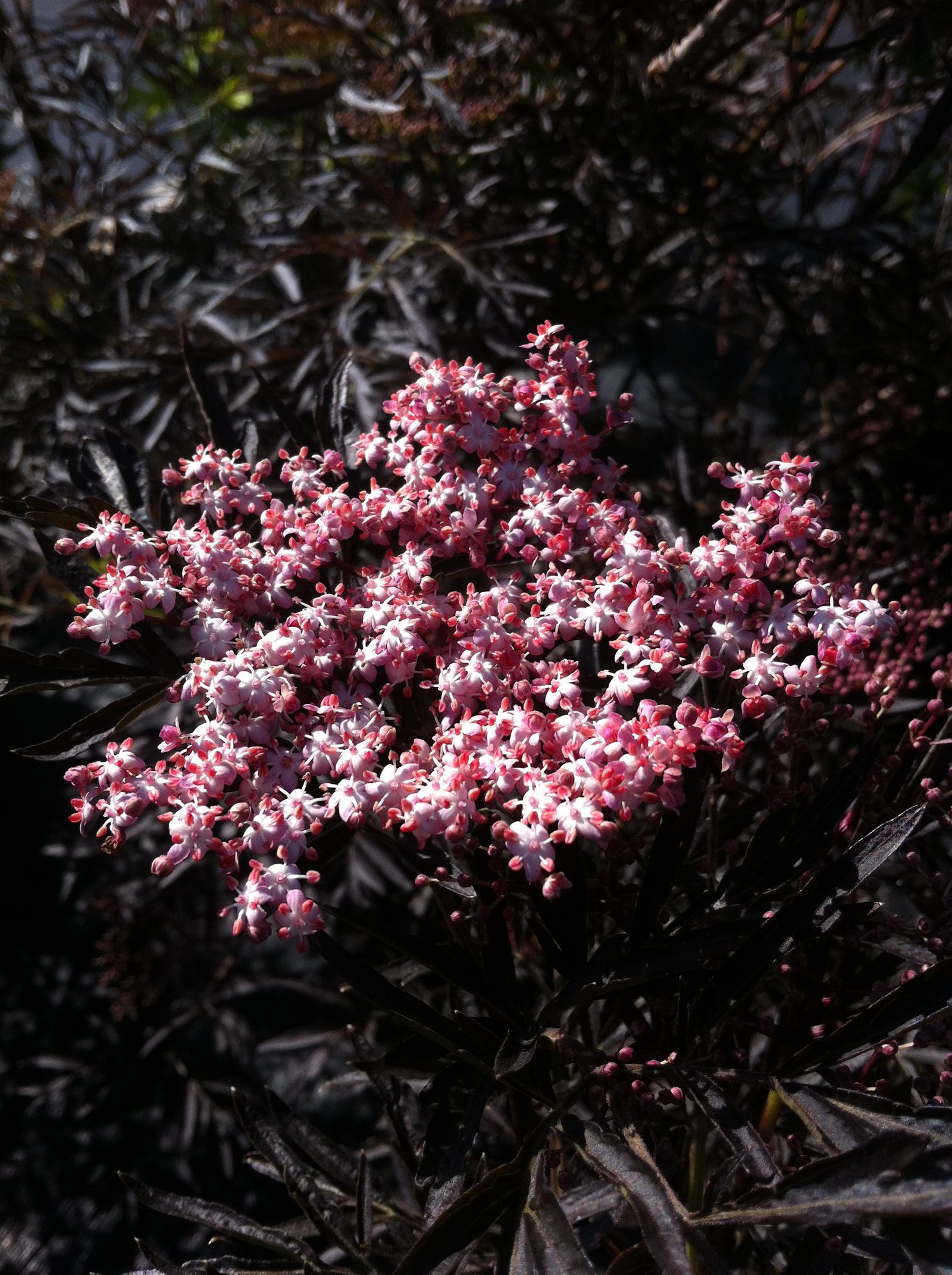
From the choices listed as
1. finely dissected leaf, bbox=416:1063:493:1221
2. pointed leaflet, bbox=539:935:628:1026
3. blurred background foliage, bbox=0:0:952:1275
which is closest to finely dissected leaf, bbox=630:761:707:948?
pointed leaflet, bbox=539:935:628:1026

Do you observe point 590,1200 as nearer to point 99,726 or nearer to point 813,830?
point 813,830

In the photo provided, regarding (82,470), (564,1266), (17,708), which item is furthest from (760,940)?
(17,708)

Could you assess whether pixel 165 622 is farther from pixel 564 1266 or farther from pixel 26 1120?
pixel 26 1120

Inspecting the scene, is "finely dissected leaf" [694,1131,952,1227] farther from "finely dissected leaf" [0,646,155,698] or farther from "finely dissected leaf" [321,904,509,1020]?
"finely dissected leaf" [0,646,155,698]

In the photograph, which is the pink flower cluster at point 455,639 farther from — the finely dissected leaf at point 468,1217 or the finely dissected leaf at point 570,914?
the finely dissected leaf at point 468,1217

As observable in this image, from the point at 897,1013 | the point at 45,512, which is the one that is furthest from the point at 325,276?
the point at 897,1013

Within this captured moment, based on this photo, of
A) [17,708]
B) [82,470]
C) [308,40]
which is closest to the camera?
[82,470]
